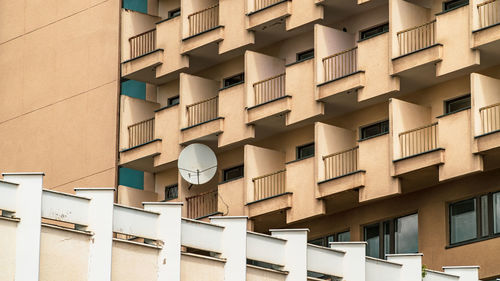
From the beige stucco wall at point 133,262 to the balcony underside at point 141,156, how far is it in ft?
71.8

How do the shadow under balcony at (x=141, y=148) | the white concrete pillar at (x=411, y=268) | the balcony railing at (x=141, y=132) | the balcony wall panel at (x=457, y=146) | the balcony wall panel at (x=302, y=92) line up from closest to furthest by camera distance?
1. the white concrete pillar at (x=411, y=268)
2. the balcony wall panel at (x=457, y=146)
3. the balcony wall panel at (x=302, y=92)
4. the shadow under balcony at (x=141, y=148)
5. the balcony railing at (x=141, y=132)

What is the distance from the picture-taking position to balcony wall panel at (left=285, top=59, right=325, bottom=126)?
56781 mm

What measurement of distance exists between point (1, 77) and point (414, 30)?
21.8 meters

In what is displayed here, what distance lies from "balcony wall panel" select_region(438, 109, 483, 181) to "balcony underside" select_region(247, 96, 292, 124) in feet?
22.0

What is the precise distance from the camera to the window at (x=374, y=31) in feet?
184

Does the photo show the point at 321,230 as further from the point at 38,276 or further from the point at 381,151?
the point at 38,276

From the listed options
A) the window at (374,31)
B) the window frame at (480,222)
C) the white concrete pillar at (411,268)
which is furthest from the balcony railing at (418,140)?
the white concrete pillar at (411,268)

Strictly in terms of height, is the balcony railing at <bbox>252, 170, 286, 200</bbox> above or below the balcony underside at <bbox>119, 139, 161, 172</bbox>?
below

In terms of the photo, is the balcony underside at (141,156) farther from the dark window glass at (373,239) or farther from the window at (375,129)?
the dark window glass at (373,239)

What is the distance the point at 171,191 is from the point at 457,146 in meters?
14.7

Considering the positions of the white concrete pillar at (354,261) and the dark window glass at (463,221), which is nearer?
the white concrete pillar at (354,261)

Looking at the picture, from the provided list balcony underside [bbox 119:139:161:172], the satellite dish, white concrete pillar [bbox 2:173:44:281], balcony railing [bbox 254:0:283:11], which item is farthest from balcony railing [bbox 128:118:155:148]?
white concrete pillar [bbox 2:173:44:281]

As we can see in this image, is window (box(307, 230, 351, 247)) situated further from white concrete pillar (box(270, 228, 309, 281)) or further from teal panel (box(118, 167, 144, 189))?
white concrete pillar (box(270, 228, 309, 281))

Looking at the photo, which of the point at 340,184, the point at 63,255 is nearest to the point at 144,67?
the point at 340,184
